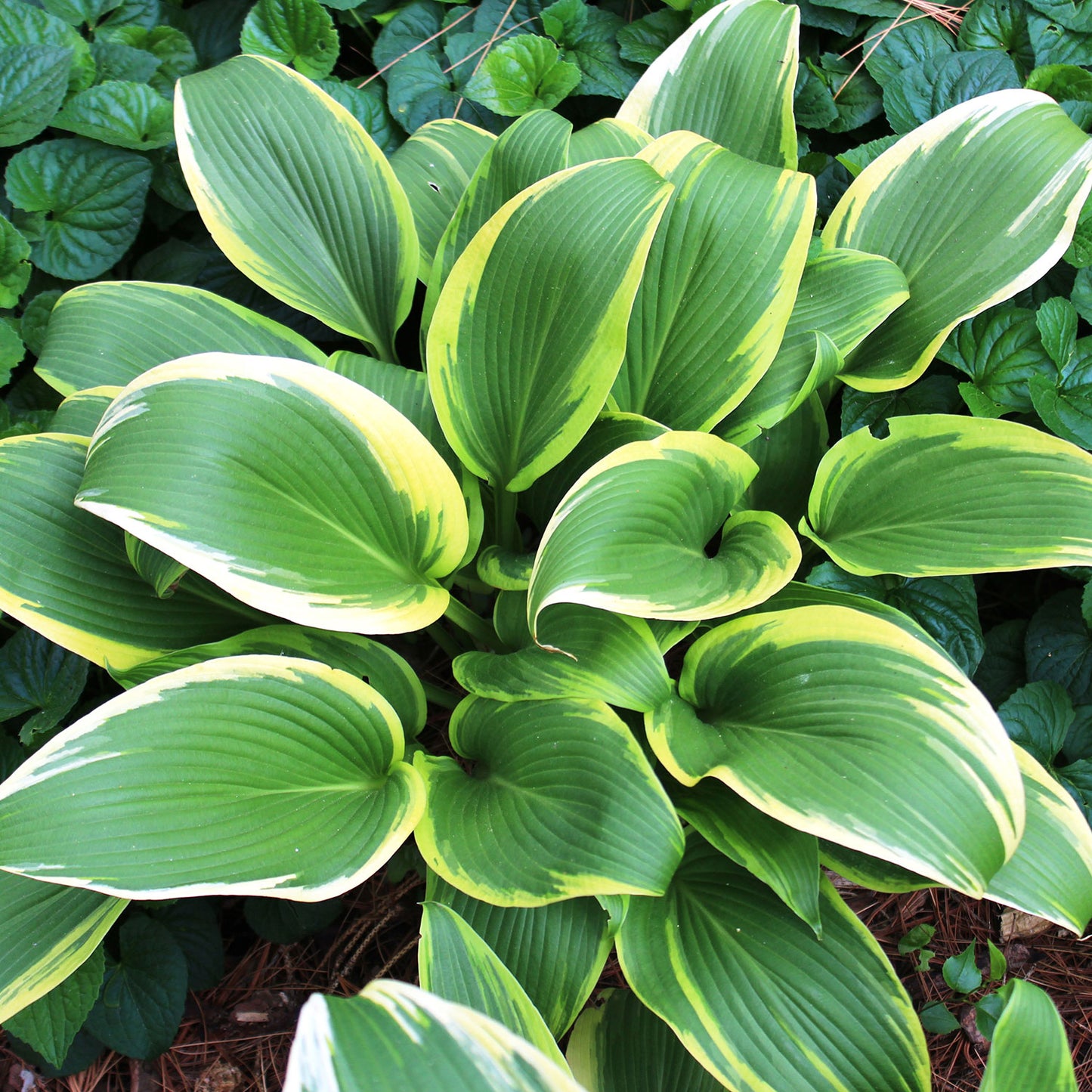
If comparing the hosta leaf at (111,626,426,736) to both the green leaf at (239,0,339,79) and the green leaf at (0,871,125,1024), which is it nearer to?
the green leaf at (0,871,125,1024)

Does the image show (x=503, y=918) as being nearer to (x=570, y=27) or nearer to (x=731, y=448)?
(x=731, y=448)

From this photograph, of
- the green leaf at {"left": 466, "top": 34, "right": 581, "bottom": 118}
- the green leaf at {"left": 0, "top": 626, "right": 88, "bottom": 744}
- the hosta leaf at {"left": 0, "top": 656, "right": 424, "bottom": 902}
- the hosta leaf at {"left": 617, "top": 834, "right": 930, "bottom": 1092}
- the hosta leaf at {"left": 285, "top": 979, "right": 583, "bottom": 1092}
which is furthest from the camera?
the green leaf at {"left": 466, "top": 34, "right": 581, "bottom": 118}

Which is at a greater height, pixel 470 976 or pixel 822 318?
pixel 822 318

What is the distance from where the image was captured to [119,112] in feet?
3.99

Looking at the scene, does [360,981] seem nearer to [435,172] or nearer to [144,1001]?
[144,1001]

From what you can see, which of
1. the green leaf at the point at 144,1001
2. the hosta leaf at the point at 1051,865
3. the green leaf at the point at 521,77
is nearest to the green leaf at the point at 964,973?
the hosta leaf at the point at 1051,865

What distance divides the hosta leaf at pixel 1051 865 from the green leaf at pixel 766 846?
16 cm

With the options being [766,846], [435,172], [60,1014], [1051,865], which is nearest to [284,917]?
[60,1014]

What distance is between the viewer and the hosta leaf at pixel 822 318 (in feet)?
3.31

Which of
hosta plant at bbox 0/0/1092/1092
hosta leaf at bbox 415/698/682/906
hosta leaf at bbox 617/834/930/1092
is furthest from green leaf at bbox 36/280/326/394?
hosta leaf at bbox 617/834/930/1092

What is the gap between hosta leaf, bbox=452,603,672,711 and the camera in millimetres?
862

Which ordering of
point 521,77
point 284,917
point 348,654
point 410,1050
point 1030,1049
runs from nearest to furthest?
point 410,1050 → point 1030,1049 → point 348,654 → point 284,917 → point 521,77

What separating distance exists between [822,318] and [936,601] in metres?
0.36

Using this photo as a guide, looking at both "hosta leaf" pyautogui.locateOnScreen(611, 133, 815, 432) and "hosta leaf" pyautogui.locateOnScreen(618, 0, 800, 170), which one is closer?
"hosta leaf" pyautogui.locateOnScreen(611, 133, 815, 432)
